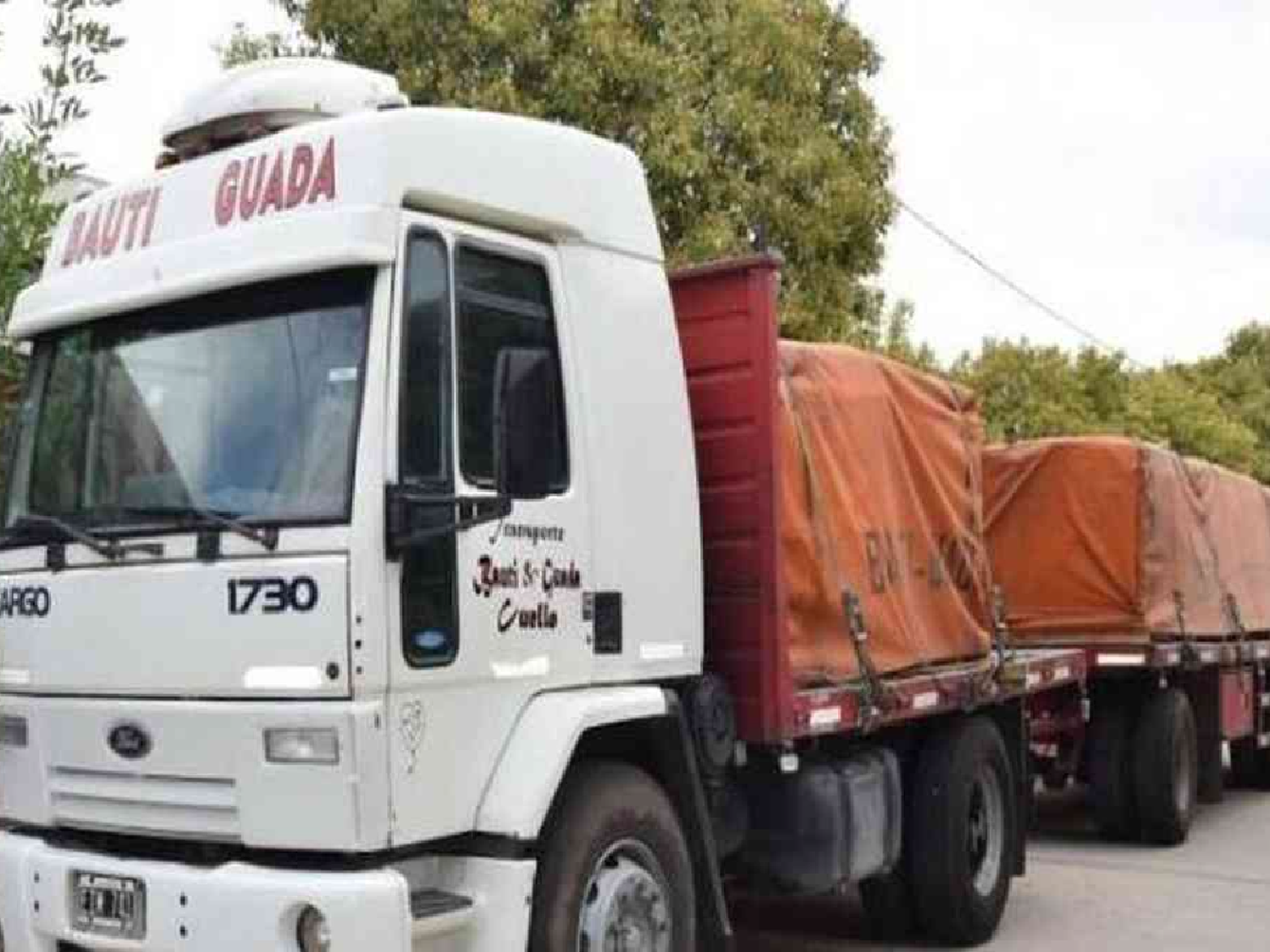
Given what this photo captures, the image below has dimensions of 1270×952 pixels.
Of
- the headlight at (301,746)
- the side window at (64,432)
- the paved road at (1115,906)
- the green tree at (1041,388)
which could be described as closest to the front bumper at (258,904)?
the headlight at (301,746)

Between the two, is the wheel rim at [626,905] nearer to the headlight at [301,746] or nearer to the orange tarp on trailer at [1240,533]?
the headlight at [301,746]

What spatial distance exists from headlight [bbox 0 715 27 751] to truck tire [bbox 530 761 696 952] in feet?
5.57

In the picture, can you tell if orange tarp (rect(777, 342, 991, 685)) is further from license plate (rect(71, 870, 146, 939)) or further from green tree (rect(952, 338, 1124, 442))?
green tree (rect(952, 338, 1124, 442))

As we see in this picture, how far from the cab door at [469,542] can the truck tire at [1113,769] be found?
22.6ft

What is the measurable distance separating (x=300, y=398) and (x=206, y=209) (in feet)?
2.74

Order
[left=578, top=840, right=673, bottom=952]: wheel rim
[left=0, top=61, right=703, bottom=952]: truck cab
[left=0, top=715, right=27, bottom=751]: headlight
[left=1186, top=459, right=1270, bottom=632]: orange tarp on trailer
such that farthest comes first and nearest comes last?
1. [left=1186, top=459, right=1270, bottom=632]: orange tarp on trailer
2. [left=0, top=715, right=27, bottom=751]: headlight
3. [left=578, top=840, right=673, bottom=952]: wheel rim
4. [left=0, top=61, right=703, bottom=952]: truck cab

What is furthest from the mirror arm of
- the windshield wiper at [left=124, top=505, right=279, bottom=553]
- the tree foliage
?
the tree foliage

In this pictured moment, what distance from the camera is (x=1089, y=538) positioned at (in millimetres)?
11445

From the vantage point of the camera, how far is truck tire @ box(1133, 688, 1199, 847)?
11227mm

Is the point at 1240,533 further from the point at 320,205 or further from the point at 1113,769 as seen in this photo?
the point at 320,205

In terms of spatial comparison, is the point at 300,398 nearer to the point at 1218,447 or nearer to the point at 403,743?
the point at 403,743

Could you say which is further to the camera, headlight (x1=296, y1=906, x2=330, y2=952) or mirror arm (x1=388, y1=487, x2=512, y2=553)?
mirror arm (x1=388, y1=487, x2=512, y2=553)

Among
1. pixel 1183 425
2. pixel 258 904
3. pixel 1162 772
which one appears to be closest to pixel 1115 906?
pixel 1162 772

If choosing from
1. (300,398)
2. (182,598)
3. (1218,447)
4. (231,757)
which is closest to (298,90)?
(300,398)
